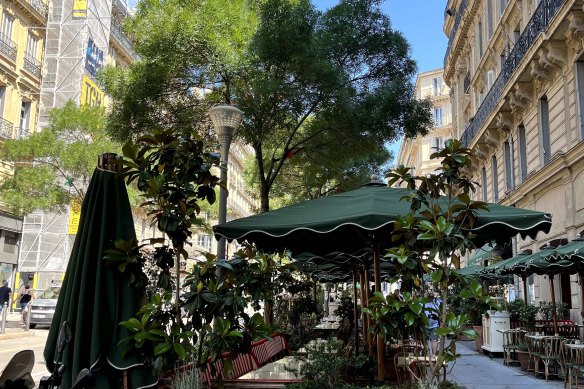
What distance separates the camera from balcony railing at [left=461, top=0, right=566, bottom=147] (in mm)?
17094

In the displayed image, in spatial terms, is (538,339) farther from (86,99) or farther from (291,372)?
(86,99)

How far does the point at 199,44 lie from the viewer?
14148mm

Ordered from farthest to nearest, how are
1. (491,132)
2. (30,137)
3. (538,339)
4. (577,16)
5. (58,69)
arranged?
(58,69), (30,137), (491,132), (577,16), (538,339)

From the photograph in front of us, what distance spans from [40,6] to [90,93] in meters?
5.34

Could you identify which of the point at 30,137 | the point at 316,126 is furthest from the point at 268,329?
→ the point at 30,137

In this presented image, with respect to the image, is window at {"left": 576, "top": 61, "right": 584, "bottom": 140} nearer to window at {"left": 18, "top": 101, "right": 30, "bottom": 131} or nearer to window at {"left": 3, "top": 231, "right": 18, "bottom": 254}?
window at {"left": 3, "top": 231, "right": 18, "bottom": 254}

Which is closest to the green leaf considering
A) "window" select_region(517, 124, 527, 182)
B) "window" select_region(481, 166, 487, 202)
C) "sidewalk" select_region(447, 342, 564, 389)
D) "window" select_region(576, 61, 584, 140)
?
"sidewalk" select_region(447, 342, 564, 389)

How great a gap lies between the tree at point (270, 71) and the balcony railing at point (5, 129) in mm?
15010

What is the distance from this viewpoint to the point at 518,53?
2006cm

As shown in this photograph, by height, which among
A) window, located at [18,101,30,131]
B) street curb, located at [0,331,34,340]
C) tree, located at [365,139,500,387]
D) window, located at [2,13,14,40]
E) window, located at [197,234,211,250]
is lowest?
street curb, located at [0,331,34,340]

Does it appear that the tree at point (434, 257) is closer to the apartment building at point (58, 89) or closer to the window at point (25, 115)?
the apartment building at point (58, 89)

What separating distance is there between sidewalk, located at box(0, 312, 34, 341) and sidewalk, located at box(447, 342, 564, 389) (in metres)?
13.5

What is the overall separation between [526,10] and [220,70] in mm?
12617

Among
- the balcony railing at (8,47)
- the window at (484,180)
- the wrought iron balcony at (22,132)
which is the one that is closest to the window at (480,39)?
the window at (484,180)
